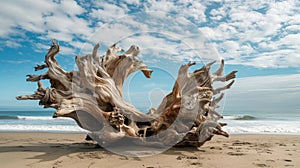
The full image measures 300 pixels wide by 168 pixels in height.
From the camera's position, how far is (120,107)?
189 inches

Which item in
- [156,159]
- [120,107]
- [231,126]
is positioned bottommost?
[231,126]

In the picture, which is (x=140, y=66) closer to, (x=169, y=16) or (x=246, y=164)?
(x=169, y=16)

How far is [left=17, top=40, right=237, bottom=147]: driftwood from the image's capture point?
4.42 meters

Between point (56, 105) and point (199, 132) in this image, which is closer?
point (56, 105)

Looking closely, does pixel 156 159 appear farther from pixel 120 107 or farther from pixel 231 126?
pixel 231 126

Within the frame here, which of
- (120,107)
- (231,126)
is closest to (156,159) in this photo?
(120,107)

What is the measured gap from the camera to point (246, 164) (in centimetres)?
373

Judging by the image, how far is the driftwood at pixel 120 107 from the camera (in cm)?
442

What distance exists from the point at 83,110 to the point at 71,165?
1157 millimetres

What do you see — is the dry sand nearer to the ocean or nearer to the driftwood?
the driftwood

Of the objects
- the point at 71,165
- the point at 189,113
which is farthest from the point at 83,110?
the point at 189,113

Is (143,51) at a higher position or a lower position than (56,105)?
higher

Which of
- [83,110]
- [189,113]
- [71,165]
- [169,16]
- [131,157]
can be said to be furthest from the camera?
[169,16]

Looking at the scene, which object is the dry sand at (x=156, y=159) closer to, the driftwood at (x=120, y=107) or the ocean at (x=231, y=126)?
the driftwood at (x=120, y=107)
